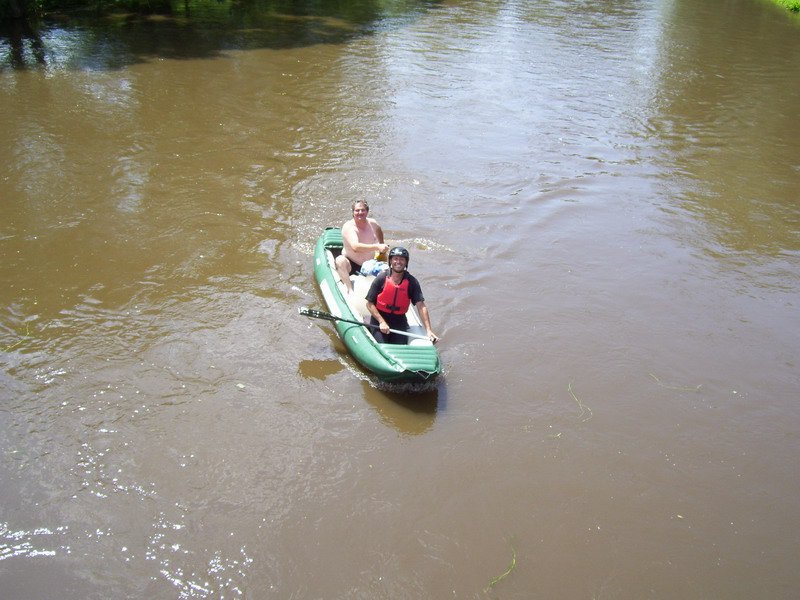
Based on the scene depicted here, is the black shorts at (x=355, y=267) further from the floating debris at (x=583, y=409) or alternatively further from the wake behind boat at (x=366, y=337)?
the floating debris at (x=583, y=409)

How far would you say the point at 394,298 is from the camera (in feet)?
22.2

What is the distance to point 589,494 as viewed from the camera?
226 inches

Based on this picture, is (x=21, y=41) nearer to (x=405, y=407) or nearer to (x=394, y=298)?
(x=394, y=298)

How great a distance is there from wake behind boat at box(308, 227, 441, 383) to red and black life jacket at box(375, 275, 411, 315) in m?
0.25

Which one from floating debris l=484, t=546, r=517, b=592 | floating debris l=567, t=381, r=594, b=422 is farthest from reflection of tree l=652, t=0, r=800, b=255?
floating debris l=484, t=546, r=517, b=592

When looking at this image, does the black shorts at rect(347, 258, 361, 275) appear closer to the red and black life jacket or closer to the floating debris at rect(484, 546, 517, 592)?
the red and black life jacket

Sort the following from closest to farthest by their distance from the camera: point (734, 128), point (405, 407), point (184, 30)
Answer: point (405, 407) < point (734, 128) < point (184, 30)

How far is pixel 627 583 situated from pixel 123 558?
3.67 meters

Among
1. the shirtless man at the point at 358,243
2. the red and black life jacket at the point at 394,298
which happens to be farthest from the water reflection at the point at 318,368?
the shirtless man at the point at 358,243

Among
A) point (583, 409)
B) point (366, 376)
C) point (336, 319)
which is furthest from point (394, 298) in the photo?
point (583, 409)

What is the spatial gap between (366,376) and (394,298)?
32.4 inches

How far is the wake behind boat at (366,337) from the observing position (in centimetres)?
630

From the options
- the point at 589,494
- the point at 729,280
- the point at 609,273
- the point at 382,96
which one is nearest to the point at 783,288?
the point at 729,280

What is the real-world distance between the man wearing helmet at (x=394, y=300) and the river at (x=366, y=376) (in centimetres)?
55
